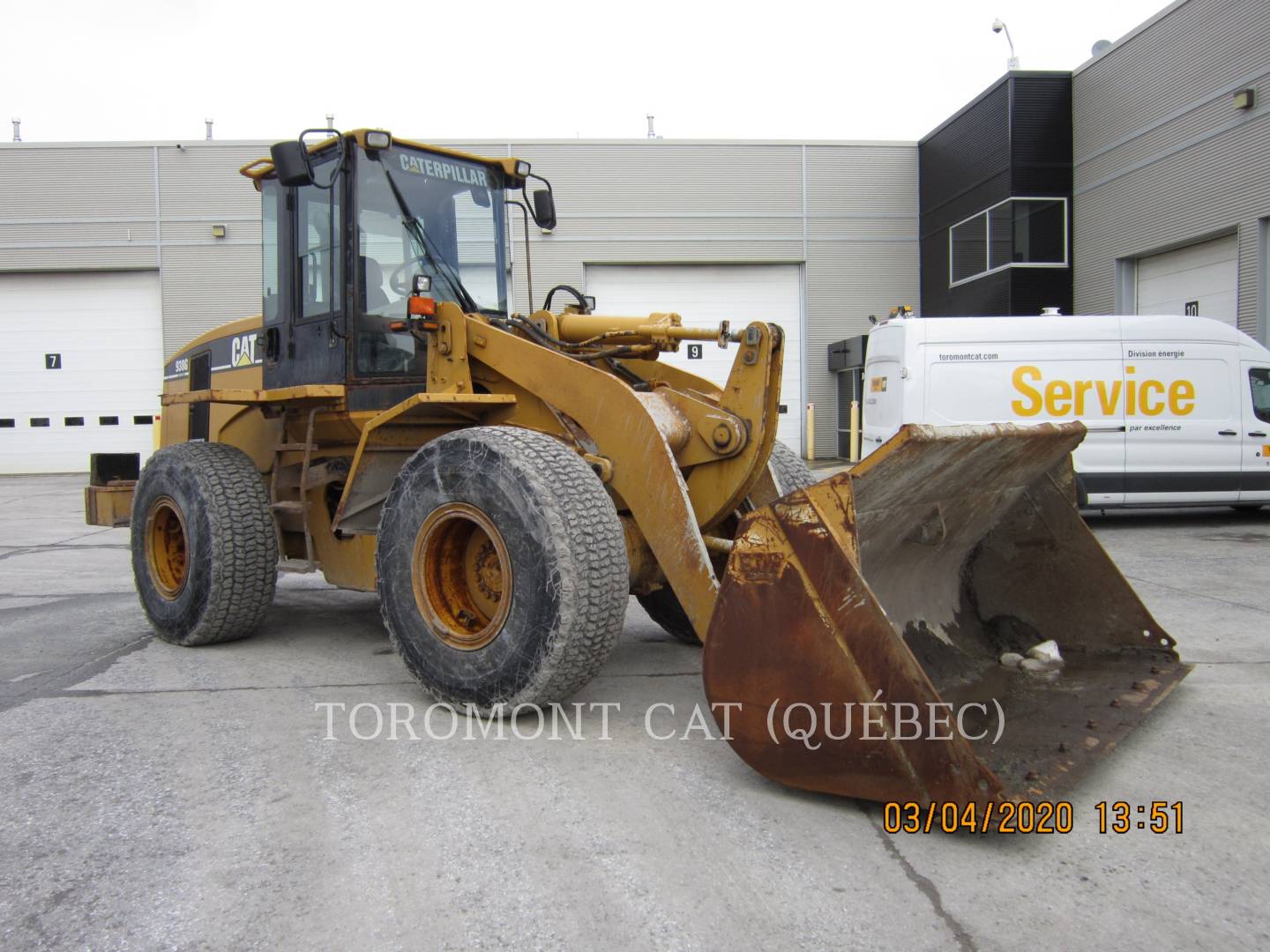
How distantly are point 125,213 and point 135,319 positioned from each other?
2.39 meters

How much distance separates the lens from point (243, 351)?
260 inches

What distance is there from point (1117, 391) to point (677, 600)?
832 centimetres

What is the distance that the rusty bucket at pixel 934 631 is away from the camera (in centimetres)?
312

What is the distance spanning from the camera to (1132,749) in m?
3.82

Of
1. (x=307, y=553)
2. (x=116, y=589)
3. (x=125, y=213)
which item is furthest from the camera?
(x=125, y=213)

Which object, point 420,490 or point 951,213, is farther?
point 951,213

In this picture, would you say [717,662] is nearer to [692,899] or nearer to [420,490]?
[692,899]

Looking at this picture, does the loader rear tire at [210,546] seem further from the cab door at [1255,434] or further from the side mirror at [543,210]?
the cab door at [1255,434]

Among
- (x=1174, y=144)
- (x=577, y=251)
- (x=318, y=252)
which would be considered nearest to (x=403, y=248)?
(x=318, y=252)

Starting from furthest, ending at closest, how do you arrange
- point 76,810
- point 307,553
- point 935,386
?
point 935,386
point 307,553
point 76,810

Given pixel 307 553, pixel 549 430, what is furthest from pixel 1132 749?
pixel 307 553

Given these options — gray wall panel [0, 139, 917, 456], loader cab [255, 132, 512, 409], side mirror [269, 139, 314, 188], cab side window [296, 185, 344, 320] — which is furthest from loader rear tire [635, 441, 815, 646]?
gray wall panel [0, 139, 917, 456]

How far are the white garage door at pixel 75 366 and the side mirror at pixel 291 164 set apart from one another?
2034 centimetres

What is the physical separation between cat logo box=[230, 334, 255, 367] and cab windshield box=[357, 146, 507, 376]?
1406mm
